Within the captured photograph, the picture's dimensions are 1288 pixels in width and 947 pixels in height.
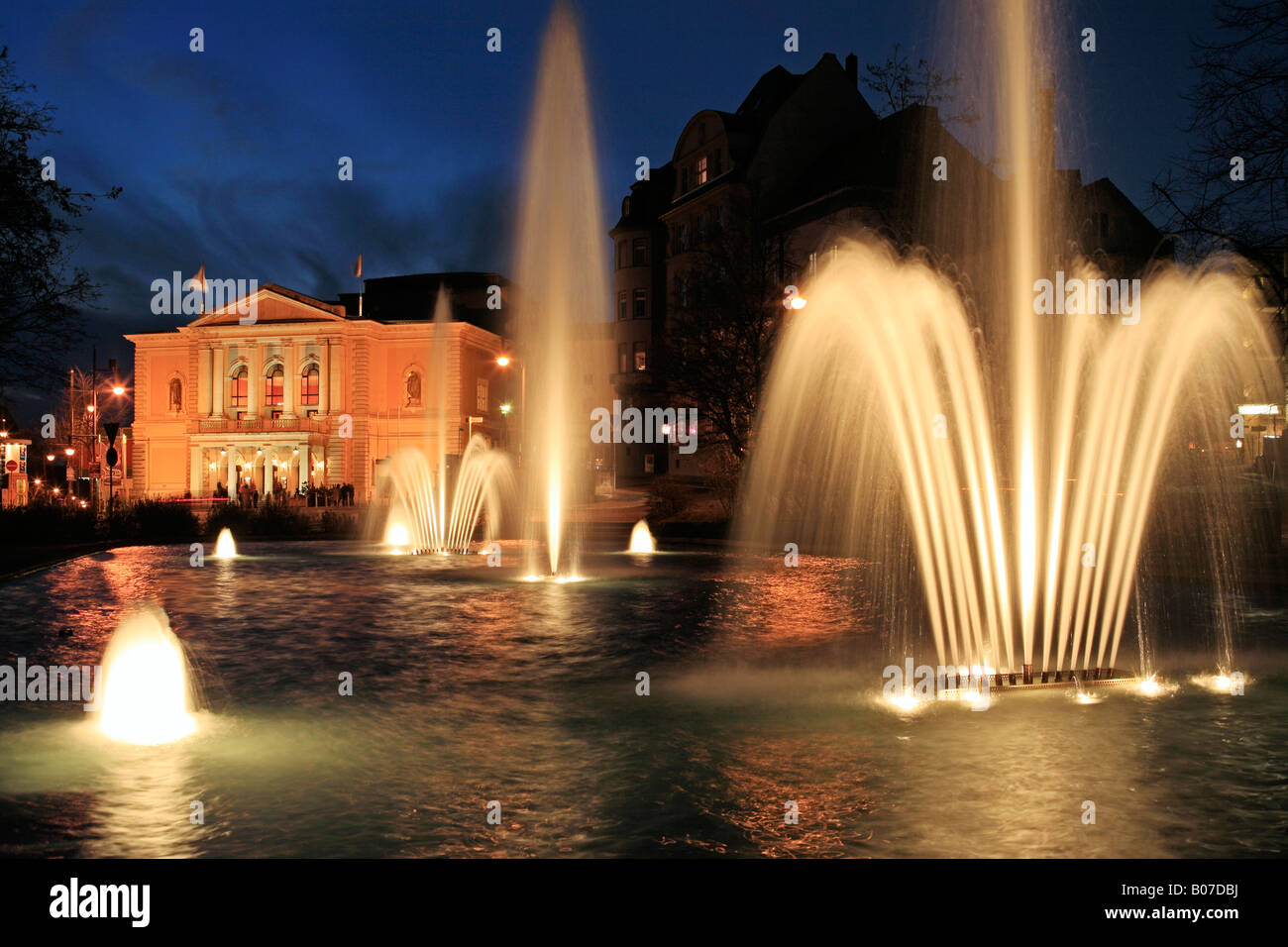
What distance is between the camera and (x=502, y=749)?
26.2ft

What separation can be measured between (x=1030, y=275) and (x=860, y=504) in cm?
1872

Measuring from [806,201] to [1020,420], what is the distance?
139 feet

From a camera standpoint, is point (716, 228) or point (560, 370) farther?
point (716, 228)

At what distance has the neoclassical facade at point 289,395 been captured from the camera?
78125mm

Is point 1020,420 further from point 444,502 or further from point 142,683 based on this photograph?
point 444,502

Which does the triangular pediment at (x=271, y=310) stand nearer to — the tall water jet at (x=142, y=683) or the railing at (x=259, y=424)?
the railing at (x=259, y=424)

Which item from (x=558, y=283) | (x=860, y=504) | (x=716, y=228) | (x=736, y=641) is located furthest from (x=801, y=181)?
(x=736, y=641)

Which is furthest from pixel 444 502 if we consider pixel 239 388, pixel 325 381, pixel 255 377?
pixel 239 388

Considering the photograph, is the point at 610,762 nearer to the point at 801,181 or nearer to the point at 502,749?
the point at 502,749

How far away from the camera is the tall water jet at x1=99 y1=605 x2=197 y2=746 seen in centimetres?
890

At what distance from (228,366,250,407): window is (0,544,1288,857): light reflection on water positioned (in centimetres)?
7142

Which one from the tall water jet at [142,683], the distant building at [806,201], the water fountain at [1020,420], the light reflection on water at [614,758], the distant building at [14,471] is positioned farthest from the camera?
the distant building at [14,471]

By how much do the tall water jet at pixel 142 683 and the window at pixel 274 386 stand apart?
250 ft

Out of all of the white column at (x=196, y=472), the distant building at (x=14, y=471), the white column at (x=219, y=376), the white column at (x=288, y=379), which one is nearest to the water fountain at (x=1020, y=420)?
the distant building at (x=14, y=471)
